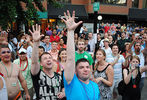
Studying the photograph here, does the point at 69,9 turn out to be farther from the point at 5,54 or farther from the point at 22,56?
the point at 5,54

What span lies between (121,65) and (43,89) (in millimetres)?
3098

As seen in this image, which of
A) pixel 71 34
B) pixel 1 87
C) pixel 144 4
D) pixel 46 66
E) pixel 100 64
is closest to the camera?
pixel 71 34

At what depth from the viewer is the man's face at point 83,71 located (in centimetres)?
220

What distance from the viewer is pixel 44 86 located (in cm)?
277

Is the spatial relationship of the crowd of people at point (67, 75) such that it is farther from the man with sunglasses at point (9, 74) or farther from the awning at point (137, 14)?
the awning at point (137, 14)

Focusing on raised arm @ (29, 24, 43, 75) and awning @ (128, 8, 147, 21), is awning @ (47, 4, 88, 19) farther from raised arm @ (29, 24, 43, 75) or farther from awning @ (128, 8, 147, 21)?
raised arm @ (29, 24, 43, 75)

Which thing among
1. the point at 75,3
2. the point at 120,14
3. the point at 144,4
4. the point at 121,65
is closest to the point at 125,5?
the point at 120,14

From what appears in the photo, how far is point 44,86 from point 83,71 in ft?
3.06

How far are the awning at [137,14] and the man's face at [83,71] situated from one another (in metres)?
23.1

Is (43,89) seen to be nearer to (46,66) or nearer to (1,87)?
(46,66)

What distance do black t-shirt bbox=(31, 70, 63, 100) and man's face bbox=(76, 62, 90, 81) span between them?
0.75m

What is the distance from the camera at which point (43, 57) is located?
2939 millimetres

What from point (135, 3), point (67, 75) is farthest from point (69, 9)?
point (67, 75)

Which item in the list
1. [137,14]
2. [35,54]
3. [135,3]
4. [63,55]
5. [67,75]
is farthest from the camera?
[135,3]
